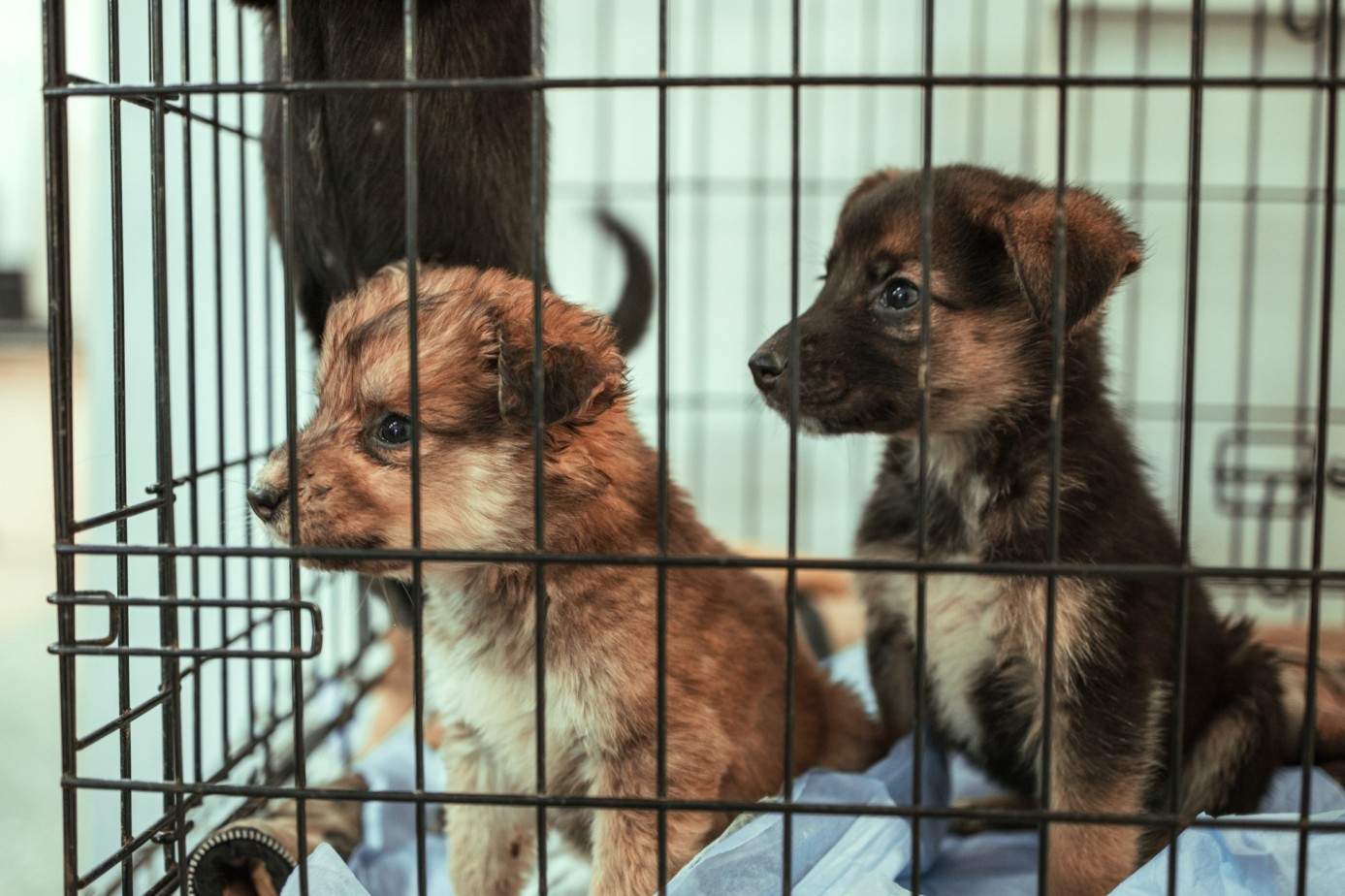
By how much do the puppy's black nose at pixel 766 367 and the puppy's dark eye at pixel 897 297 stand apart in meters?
0.24

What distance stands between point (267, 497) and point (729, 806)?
30.1 inches

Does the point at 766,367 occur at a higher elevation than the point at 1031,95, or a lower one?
lower

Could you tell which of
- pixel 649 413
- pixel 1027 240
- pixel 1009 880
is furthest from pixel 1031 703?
pixel 649 413

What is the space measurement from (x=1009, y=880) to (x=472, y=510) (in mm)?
1164

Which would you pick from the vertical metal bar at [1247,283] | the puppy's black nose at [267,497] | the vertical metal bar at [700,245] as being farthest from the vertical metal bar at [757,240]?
the puppy's black nose at [267,497]

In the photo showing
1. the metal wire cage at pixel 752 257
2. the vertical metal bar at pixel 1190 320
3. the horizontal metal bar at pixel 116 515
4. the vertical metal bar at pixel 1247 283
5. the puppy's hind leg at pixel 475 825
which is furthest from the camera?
the vertical metal bar at pixel 1247 283

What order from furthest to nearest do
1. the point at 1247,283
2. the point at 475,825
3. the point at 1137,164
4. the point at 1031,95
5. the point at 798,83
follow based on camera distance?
the point at 1031,95 → the point at 1137,164 → the point at 1247,283 → the point at 475,825 → the point at 798,83

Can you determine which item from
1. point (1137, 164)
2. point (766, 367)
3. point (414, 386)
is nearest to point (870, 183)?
point (766, 367)

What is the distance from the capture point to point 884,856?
1.94m

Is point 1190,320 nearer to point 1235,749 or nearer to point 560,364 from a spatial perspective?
point 560,364

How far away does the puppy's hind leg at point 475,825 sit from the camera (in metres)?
2.04

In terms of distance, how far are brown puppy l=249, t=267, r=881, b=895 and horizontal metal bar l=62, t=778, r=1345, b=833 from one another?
209mm

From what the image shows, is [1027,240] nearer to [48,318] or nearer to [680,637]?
[680,637]

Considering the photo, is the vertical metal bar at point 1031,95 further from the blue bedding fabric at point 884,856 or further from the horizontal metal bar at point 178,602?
the horizontal metal bar at point 178,602
